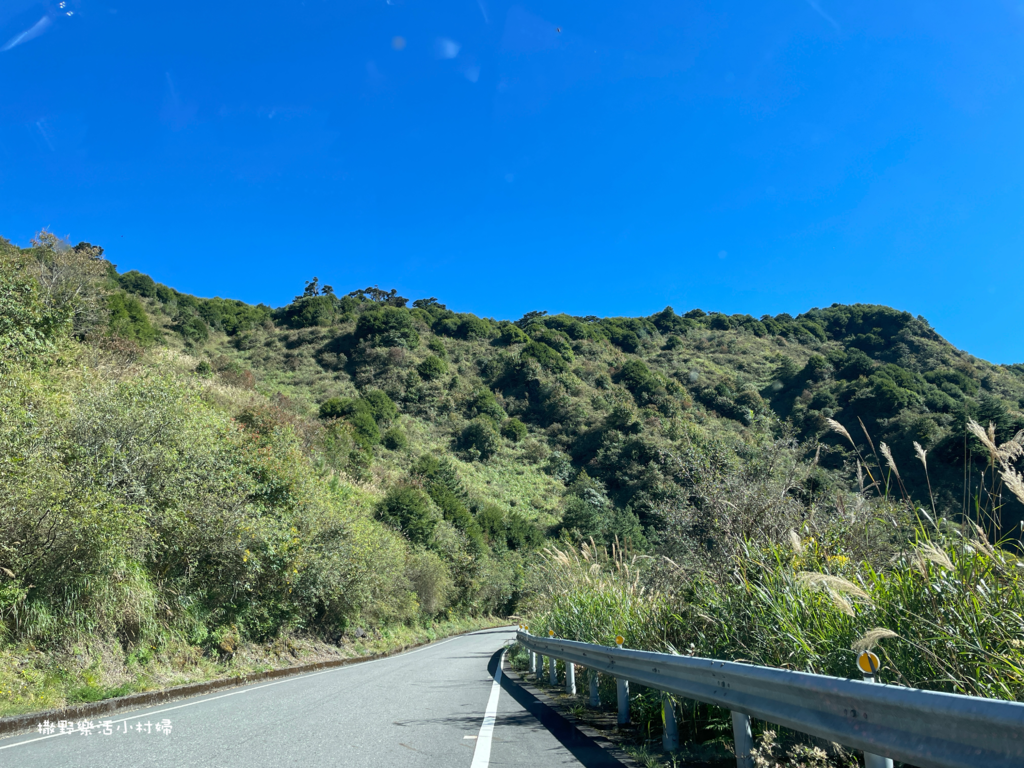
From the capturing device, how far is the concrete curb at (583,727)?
4.83m

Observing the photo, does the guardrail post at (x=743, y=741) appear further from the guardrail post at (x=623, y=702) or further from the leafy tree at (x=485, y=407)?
the leafy tree at (x=485, y=407)

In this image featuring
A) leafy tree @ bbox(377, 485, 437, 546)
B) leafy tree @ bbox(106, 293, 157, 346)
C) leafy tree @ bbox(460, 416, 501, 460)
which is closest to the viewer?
leafy tree @ bbox(106, 293, 157, 346)

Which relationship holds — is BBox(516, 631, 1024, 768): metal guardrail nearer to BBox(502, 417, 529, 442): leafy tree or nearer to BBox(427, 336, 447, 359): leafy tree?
BBox(502, 417, 529, 442): leafy tree

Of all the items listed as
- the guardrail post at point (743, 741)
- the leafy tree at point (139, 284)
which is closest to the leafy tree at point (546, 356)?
the leafy tree at point (139, 284)

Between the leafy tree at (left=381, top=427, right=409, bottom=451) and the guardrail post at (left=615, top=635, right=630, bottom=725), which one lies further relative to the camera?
the leafy tree at (left=381, top=427, right=409, bottom=451)

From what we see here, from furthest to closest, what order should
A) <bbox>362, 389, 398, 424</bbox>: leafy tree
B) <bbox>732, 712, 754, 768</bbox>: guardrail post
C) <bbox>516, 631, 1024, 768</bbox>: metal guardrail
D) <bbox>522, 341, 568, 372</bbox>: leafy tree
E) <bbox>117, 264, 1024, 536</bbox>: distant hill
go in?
1. <bbox>522, 341, 568, 372</bbox>: leafy tree
2. <bbox>362, 389, 398, 424</bbox>: leafy tree
3. <bbox>117, 264, 1024, 536</bbox>: distant hill
4. <bbox>732, 712, 754, 768</bbox>: guardrail post
5. <bbox>516, 631, 1024, 768</bbox>: metal guardrail

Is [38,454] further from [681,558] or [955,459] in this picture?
[955,459]

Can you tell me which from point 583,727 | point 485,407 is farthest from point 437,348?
point 583,727

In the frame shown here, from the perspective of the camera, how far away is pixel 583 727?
6297 mm

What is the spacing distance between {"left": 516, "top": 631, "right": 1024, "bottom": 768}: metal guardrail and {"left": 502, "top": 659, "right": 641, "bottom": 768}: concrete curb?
0.95 meters

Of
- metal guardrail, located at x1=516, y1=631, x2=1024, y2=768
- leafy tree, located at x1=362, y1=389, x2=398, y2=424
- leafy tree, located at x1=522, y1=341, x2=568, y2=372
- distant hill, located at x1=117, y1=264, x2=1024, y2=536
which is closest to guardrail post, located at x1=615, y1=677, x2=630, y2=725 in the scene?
metal guardrail, located at x1=516, y1=631, x2=1024, y2=768

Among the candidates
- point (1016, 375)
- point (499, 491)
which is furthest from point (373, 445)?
point (1016, 375)

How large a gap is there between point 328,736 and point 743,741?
4.10m

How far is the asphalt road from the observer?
490cm
